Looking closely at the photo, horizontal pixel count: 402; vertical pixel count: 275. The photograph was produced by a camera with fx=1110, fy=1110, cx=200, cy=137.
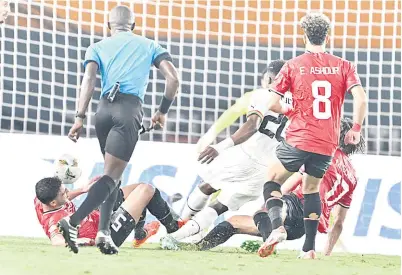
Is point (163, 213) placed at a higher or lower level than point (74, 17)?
lower

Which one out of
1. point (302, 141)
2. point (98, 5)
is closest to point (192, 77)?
point (98, 5)

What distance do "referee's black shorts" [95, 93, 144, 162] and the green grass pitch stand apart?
19.7 inches

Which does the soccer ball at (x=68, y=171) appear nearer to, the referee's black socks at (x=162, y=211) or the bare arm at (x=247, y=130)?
the referee's black socks at (x=162, y=211)

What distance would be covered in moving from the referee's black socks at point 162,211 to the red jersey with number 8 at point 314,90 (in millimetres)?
767

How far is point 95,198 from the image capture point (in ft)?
16.4

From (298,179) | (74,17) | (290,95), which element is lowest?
(298,179)

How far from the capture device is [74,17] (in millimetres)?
7723

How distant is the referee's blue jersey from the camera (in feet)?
17.2

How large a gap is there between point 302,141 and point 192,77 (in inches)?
95.5

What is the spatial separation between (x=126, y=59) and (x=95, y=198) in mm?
744

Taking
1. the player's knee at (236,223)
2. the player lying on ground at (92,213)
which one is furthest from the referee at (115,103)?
the player's knee at (236,223)

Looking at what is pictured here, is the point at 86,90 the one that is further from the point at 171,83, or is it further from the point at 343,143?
the point at 343,143

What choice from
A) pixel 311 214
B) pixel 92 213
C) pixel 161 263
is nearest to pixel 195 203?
pixel 92 213

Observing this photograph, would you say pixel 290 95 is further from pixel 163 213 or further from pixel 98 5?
pixel 98 5
